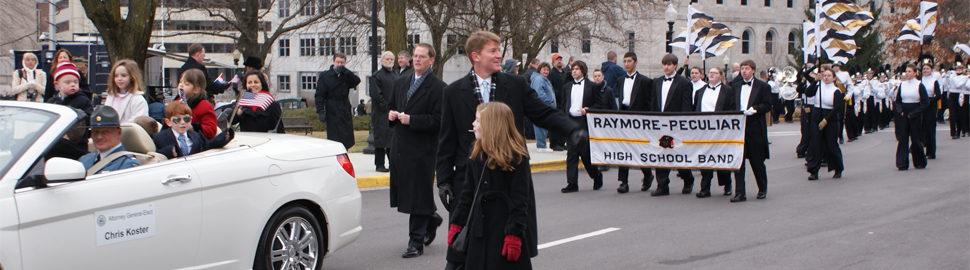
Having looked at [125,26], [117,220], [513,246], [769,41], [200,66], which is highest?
[769,41]

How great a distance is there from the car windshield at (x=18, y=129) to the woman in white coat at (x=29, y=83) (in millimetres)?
7583

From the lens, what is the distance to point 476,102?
547 centimetres

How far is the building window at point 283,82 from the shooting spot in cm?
7500

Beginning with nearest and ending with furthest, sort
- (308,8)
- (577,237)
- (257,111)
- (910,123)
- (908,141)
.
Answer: (577,237), (257,111), (908,141), (910,123), (308,8)

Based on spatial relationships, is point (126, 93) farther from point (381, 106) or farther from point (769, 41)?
point (769, 41)

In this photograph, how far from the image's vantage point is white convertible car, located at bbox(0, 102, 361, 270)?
390 cm

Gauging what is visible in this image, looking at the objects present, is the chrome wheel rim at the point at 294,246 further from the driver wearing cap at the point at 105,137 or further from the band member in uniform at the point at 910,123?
the band member in uniform at the point at 910,123

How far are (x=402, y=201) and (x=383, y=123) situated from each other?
4.79 metres

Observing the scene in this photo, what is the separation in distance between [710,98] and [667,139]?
755 mm

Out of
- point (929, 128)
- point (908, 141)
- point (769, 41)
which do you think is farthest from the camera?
point (769, 41)

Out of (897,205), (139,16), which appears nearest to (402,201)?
(897,205)

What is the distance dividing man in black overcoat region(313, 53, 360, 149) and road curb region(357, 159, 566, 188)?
1.04 meters

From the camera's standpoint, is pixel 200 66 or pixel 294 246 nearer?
pixel 294 246

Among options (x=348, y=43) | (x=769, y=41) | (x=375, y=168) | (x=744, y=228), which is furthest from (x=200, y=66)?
(x=769, y=41)
